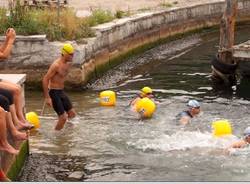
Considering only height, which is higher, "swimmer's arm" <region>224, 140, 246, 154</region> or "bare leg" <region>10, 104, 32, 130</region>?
"bare leg" <region>10, 104, 32, 130</region>

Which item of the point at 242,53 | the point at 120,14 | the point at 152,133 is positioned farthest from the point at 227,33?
the point at 152,133

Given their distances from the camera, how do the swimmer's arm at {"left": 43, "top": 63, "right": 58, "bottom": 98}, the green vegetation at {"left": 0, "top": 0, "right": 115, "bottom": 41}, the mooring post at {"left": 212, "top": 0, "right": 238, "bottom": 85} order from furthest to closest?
the mooring post at {"left": 212, "top": 0, "right": 238, "bottom": 85}
the green vegetation at {"left": 0, "top": 0, "right": 115, "bottom": 41}
the swimmer's arm at {"left": 43, "top": 63, "right": 58, "bottom": 98}

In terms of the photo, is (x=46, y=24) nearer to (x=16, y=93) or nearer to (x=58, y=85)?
(x=58, y=85)

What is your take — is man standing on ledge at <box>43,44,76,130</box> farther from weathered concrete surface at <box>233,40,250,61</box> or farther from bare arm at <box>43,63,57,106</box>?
weathered concrete surface at <box>233,40,250,61</box>

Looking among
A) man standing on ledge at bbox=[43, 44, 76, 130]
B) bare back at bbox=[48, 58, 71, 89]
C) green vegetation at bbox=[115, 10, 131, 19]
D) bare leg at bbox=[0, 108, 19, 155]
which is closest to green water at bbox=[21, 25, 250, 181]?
man standing on ledge at bbox=[43, 44, 76, 130]

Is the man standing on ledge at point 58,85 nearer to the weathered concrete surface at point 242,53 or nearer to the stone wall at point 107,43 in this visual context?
the stone wall at point 107,43

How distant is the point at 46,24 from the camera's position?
18750mm

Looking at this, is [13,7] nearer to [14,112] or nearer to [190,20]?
[14,112]

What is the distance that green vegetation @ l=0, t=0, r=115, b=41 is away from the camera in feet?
60.1

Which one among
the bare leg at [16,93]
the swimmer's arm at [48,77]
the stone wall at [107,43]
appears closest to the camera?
the bare leg at [16,93]

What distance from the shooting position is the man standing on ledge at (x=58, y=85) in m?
13.0

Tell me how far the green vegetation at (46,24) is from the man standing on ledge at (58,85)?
5.22m

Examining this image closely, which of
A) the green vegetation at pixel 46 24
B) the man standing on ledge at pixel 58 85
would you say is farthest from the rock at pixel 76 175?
the green vegetation at pixel 46 24

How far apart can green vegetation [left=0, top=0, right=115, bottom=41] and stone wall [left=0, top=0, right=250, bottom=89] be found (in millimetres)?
482
